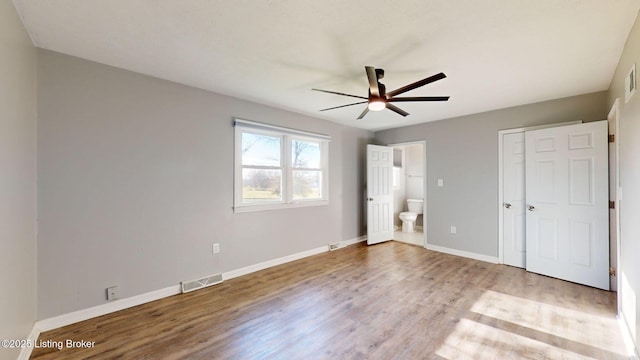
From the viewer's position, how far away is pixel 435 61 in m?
2.39

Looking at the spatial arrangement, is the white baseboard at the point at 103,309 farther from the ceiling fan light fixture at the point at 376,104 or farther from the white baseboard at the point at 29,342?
the ceiling fan light fixture at the point at 376,104

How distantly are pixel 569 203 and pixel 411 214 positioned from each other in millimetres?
3051

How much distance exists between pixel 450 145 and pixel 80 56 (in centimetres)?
495

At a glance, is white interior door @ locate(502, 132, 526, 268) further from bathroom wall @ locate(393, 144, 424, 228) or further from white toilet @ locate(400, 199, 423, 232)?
bathroom wall @ locate(393, 144, 424, 228)

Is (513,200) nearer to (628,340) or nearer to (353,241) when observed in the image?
(628,340)

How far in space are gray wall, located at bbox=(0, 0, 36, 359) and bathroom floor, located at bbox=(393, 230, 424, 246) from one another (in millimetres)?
5179

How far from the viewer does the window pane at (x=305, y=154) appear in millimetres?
4193

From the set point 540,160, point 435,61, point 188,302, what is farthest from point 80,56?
point 540,160

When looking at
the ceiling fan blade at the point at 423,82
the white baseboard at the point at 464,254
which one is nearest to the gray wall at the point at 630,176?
the ceiling fan blade at the point at 423,82

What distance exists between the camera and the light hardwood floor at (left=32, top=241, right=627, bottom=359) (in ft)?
6.34

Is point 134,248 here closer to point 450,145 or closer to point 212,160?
point 212,160

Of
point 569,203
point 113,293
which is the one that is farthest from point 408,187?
point 113,293

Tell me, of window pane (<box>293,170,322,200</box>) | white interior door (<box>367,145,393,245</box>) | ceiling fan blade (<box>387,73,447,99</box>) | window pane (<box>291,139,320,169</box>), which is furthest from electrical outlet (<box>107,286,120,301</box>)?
white interior door (<box>367,145,393,245</box>)

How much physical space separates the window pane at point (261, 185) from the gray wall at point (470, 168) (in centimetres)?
279
